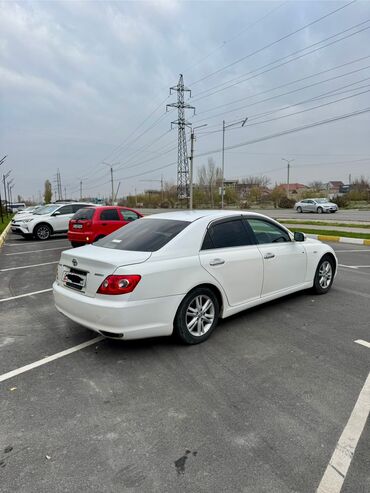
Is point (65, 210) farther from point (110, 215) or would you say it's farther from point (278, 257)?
point (278, 257)

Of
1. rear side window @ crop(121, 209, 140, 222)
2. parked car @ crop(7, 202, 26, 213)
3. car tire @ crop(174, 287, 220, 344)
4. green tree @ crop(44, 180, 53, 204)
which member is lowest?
parked car @ crop(7, 202, 26, 213)

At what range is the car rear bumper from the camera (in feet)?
11.7

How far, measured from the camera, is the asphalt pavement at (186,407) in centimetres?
223

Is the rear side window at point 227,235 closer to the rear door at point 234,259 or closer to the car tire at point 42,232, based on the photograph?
the rear door at point 234,259

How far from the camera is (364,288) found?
655 centimetres

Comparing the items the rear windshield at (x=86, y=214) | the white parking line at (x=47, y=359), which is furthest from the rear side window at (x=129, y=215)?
the white parking line at (x=47, y=359)

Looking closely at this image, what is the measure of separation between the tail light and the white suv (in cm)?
1336

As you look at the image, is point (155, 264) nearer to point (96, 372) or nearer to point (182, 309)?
point (182, 309)

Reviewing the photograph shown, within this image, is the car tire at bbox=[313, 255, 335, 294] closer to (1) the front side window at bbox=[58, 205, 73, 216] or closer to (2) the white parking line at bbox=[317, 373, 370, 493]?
(2) the white parking line at bbox=[317, 373, 370, 493]

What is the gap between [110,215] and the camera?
39.6ft

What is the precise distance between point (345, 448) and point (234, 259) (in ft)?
7.87

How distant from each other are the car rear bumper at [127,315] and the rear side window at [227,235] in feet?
2.92

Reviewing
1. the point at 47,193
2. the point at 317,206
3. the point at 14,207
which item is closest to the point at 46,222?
the point at 317,206

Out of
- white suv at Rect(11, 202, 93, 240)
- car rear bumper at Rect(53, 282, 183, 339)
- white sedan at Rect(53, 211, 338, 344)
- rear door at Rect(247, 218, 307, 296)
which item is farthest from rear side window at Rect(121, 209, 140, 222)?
car rear bumper at Rect(53, 282, 183, 339)
